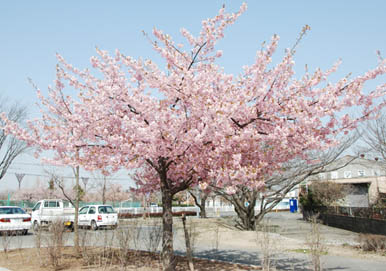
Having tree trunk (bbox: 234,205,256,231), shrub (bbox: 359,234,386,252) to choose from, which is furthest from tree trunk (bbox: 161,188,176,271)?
tree trunk (bbox: 234,205,256,231)

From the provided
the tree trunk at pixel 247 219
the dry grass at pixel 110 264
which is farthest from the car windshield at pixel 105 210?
the dry grass at pixel 110 264

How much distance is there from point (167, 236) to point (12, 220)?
12.5m

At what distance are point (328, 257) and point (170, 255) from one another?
18.6ft

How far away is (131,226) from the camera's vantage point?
7.88m

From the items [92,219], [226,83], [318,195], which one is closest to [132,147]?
[226,83]

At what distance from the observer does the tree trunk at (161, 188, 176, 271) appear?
25.2 ft

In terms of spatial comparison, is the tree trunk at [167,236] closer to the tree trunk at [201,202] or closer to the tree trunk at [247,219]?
the tree trunk at [201,202]

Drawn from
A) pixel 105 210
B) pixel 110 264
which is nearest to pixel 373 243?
pixel 110 264

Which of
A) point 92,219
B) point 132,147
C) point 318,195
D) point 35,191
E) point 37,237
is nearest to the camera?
point 132,147

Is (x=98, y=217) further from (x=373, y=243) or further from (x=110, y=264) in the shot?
(x=373, y=243)

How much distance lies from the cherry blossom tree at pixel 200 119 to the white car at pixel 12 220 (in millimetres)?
10879

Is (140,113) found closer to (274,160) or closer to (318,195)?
(274,160)

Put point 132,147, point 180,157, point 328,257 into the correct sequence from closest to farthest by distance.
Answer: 1. point 132,147
2. point 180,157
3. point 328,257

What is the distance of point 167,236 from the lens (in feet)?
26.0
